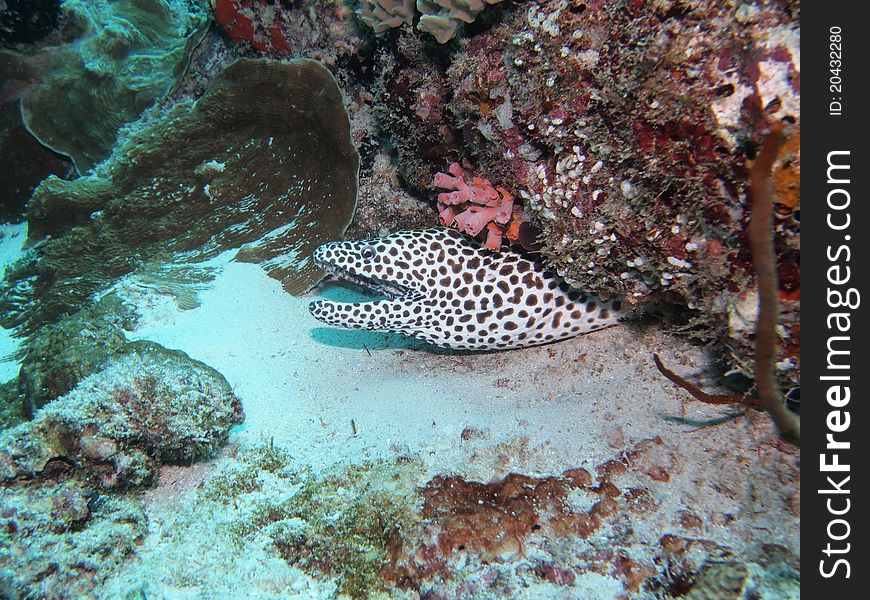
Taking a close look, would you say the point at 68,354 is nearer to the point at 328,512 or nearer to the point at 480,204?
the point at 328,512

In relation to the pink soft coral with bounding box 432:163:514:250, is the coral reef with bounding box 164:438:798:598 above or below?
below

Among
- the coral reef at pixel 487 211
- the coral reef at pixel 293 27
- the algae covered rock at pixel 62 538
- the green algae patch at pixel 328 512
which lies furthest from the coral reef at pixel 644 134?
the algae covered rock at pixel 62 538

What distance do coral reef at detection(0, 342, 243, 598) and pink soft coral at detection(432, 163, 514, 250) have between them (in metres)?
2.24

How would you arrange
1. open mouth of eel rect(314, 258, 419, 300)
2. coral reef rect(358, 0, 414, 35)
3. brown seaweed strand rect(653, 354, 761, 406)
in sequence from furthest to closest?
1. open mouth of eel rect(314, 258, 419, 300)
2. coral reef rect(358, 0, 414, 35)
3. brown seaweed strand rect(653, 354, 761, 406)

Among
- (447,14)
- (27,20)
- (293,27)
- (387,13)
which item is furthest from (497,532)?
(27,20)

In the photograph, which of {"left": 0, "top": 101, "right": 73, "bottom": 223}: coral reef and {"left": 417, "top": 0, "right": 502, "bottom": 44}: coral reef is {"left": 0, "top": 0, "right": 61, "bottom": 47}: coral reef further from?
{"left": 417, "top": 0, "right": 502, "bottom": 44}: coral reef

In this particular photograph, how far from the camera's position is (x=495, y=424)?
323 cm

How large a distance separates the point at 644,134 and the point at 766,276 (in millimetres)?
965

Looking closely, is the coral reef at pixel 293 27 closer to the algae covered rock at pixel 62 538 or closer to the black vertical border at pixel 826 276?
the black vertical border at pixel 826 276

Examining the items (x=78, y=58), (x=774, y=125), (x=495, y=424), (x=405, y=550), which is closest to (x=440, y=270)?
(x=495, y=424)

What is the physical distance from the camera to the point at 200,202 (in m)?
5.58

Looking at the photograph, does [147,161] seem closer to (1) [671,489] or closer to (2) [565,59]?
(2) [565,59]

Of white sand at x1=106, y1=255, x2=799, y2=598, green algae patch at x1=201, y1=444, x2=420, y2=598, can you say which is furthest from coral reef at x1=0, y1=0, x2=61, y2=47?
green algae patch at x1=201, y1=444, x2=420, y2=598

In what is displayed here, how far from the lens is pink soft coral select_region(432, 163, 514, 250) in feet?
11.3
